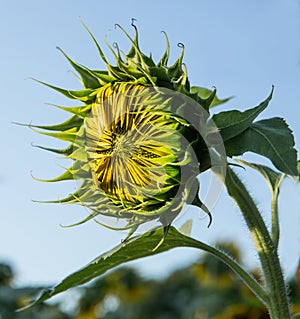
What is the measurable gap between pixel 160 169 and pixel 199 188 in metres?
0.07

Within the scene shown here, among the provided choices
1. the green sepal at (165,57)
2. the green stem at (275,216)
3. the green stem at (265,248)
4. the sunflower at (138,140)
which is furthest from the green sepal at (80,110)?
the green stem at (275,216)

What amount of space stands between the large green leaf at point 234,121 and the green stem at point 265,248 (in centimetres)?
9

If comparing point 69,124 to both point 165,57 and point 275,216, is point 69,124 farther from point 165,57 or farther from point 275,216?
point 275,216

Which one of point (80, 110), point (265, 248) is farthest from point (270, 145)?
point (80, 110)

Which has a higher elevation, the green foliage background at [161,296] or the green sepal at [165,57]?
the green sepal at [165,57]

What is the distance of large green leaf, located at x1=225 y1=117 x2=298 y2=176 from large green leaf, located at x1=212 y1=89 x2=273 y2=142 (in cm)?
2

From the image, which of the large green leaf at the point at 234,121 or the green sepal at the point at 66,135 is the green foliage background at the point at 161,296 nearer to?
the green sepal at the point at 66,135

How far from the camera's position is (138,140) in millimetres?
1260

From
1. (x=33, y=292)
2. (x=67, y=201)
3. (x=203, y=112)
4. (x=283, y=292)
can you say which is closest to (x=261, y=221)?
(x=283, y=292)

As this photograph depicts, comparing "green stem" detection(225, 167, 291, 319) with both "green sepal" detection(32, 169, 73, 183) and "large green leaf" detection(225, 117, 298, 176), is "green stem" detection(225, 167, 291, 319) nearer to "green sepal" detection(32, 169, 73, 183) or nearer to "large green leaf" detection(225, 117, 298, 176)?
"large green leaf" detection(225, 117, 298, 176)

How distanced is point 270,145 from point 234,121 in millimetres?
73

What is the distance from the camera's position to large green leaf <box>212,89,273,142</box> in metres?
1.30

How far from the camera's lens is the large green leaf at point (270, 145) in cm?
129

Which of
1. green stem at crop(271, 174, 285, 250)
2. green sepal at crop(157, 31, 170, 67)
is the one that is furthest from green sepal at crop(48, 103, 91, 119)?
green stem at crop(271, 174, 285, 250)
